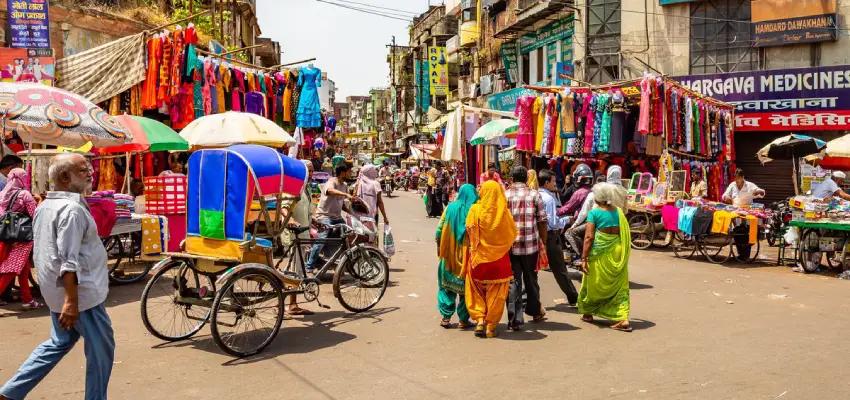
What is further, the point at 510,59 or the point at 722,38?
the point at 510,59

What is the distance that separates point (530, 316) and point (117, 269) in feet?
19.2

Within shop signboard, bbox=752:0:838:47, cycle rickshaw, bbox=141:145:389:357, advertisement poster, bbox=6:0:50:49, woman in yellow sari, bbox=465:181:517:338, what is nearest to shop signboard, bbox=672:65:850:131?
shop signboard, bbox=752:0:838:47

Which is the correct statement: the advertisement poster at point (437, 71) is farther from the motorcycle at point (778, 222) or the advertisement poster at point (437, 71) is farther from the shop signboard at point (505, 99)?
the motorcycle at point (778, 222)

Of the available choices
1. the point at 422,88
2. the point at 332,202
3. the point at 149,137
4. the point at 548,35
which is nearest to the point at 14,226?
the point at 149,137

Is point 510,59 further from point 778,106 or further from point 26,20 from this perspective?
point 26,20

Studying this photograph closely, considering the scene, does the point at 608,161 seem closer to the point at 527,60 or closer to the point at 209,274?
the point at 209,274

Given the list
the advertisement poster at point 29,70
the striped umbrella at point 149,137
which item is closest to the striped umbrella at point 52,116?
the striped umbrella at point 149,137

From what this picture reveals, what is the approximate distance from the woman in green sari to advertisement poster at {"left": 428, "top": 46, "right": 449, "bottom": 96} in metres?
43.4

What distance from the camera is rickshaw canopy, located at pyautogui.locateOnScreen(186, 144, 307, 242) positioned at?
251 inches

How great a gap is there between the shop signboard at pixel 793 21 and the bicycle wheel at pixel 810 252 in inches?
505

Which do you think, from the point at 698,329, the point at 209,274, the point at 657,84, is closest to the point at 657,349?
the point at 698,329

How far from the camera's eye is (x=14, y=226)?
7969 millimetres

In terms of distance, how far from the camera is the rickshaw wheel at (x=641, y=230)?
1474 centimetres

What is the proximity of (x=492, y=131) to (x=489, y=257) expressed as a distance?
9.94 meters
